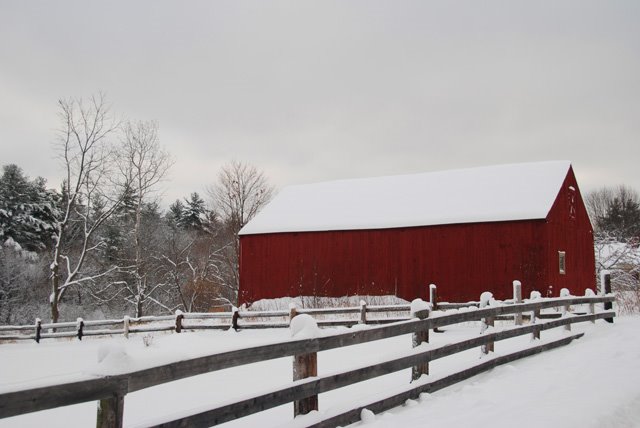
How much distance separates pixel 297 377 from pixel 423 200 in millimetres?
21582

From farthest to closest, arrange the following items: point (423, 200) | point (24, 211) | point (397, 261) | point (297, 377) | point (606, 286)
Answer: point (24, 211)
point (423, 200)
point (397, 261)
point (606, 286)
point (297, 377)

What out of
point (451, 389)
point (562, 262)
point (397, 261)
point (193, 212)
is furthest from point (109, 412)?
point (193, 212)

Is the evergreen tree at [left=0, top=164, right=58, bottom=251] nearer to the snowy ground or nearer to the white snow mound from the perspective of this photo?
the snowy ground

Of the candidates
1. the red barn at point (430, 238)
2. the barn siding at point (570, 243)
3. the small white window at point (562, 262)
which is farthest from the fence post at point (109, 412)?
the small white window at point (562, 262)

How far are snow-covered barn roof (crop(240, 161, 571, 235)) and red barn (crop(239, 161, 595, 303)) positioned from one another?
5 centimetres

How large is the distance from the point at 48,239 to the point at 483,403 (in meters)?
46.1

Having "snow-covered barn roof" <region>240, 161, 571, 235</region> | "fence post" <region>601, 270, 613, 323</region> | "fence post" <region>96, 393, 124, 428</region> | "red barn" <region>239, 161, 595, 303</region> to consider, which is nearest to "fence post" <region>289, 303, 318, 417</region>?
"fence post" <region>96, 393, 124, 428</region>

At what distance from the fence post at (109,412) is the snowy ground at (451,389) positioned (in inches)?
7.3

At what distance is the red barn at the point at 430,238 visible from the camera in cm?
2214

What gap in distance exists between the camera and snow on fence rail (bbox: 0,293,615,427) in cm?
303

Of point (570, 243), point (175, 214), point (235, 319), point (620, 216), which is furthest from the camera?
point (175, 214)

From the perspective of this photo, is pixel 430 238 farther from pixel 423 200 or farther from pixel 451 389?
pixel 451 389

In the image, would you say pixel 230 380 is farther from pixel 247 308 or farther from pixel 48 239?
pixel 48 239

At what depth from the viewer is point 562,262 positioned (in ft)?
77.4
